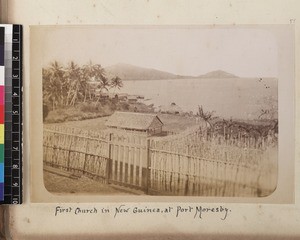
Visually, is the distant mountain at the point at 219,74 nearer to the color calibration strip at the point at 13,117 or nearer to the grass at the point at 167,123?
the grass at the point at 167,123

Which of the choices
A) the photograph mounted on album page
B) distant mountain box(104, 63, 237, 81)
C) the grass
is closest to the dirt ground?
the photograph mounted on album page

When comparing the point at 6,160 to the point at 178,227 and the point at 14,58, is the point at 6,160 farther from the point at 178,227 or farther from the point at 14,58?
the point at 178,227

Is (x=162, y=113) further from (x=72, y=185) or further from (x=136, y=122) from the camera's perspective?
(x=72, y=185)

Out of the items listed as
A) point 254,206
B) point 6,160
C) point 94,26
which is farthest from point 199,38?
point 6,160

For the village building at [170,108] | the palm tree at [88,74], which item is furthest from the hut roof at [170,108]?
the palm tree at [88,74]

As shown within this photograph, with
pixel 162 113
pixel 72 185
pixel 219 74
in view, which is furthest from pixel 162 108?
pixel 72 185

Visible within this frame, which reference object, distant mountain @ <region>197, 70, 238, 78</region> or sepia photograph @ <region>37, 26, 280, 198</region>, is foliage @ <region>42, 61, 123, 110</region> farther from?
distant mountain @ <region>197, 70, 238, 78</region>
